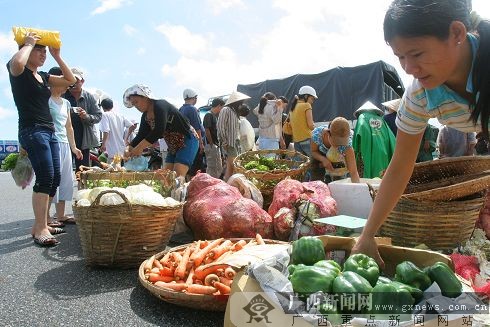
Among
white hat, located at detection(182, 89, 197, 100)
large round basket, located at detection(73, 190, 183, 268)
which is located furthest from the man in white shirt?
large round basket, located at detection(73, 190, 183, 268)

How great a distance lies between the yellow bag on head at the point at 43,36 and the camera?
3373 millimetres

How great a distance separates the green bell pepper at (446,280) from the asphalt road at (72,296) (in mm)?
1014

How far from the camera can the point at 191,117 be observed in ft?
21.4

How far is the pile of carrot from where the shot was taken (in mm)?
2096

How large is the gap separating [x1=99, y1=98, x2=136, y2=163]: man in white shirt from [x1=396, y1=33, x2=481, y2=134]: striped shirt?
5.61 m

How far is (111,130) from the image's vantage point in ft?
21.7

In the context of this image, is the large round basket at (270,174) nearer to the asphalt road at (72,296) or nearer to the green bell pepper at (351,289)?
the asphalt road at (72,296)

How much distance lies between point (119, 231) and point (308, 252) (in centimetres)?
149

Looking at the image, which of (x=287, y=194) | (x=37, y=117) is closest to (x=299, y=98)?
(x=287, y=194)

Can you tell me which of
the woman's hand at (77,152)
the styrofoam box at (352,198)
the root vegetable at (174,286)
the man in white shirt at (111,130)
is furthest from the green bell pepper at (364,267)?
the man in white shirt at (111,130)

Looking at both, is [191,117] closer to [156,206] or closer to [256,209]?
[256,209]

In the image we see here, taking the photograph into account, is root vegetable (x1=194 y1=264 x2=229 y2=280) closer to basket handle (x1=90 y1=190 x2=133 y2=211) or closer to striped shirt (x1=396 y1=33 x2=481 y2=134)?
basket handle (x1=90 y1=190 x2=133 y2=211)

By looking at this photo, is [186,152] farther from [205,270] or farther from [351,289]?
[351,289]

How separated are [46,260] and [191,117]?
3870 millimetres
